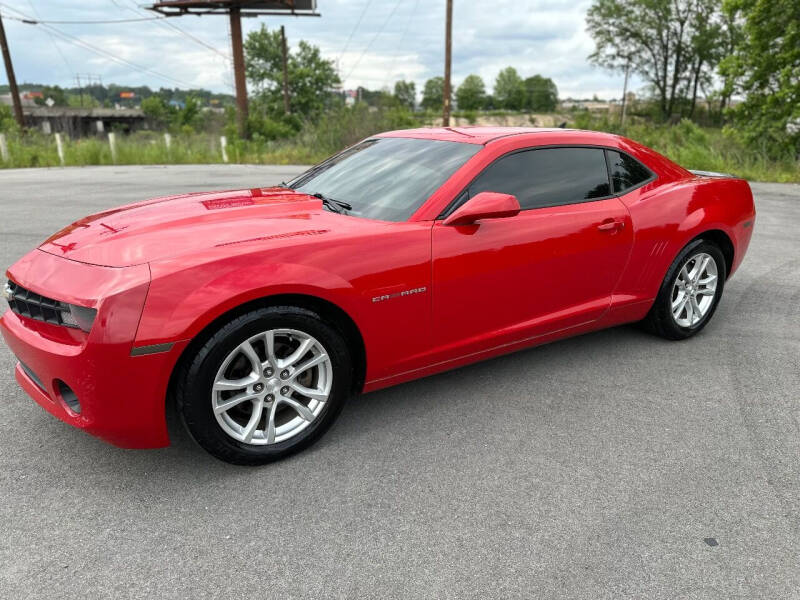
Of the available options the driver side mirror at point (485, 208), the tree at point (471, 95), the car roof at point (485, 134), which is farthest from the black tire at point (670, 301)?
the tree at point (471, 95)

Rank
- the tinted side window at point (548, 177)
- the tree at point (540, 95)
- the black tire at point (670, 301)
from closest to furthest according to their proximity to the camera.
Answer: the tinted side window at point (548, 177) → the black tire at point (670, 301) → the tree at point (540, 95)

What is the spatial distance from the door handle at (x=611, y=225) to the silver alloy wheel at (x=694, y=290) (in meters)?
0.77

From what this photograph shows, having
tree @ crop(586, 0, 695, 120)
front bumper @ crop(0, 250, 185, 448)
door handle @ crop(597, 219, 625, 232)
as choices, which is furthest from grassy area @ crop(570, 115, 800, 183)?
tree @ crop(586, 0, 695, 120)

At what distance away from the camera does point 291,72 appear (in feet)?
237

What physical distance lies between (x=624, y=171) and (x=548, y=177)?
697mm

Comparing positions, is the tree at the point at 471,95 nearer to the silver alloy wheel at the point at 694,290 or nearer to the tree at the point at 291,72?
the tree at the point at 291,72

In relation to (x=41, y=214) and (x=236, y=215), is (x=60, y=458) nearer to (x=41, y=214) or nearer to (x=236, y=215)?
(x=236, y=215)

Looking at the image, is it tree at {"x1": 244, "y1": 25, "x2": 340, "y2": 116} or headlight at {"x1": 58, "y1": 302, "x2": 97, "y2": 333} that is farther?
tree at {"x1": 244, "y1": 25, "x2": 340, "y2": 116}

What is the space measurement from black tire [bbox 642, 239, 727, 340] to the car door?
0.57m

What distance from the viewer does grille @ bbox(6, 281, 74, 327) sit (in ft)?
7.99

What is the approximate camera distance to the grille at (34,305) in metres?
2.44

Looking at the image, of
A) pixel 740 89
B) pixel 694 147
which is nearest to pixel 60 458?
pixel 694 147

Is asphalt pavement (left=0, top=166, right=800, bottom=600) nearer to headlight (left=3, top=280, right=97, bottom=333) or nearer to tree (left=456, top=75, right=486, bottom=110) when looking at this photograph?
headlight (left=3, top=280, right=97, bottom=333)

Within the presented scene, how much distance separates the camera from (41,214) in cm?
902
